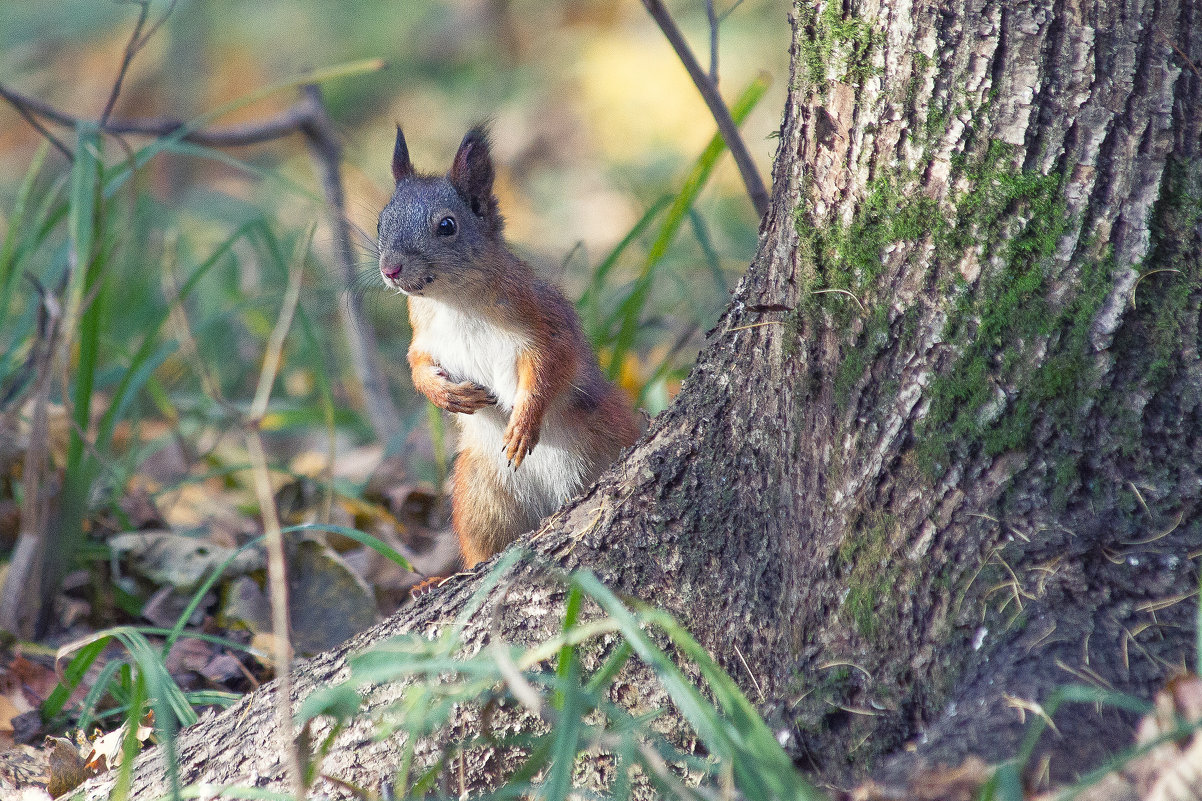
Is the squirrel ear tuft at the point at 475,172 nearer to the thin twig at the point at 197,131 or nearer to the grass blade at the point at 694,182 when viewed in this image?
the grass blade at the point at 694,182

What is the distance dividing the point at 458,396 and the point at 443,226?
44 centimetres

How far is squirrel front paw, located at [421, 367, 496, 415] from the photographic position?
2.62 m

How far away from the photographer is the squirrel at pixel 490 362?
8.64 feet

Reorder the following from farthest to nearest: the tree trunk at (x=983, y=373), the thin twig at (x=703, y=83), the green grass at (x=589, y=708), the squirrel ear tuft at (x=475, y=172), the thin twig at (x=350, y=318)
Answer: the thin twig at (x=350, y=318)
the squirrel ear tuft at (x=475, y=172)
the thin twig at (x=703, y=83)
the tree trunk at (x=983, y=373)
the green grass at (x=589, y=708)

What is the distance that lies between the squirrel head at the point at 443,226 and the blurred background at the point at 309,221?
35cm

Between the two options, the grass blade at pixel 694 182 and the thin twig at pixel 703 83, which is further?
the grass blade at pixel 694 182

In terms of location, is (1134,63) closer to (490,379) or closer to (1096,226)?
(1096,226)

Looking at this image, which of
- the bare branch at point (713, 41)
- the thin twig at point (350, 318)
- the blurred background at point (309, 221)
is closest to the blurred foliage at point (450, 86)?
the blurred background at point (309, 221)

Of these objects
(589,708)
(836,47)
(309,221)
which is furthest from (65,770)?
(836,47)

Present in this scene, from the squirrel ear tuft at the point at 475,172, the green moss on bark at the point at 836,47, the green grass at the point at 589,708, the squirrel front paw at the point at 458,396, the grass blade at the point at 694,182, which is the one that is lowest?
the green grass at the point at 589,708

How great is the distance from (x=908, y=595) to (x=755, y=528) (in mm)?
334

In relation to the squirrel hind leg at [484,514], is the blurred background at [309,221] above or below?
above

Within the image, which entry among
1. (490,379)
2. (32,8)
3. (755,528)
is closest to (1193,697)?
(755,528)

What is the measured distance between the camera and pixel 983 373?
58.7 inches
